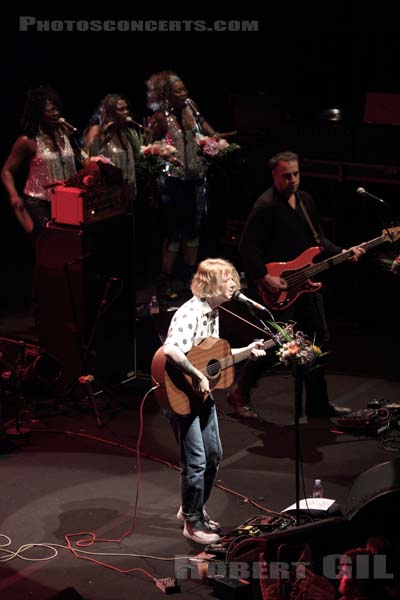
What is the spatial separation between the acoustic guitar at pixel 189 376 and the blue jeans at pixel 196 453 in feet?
0.33

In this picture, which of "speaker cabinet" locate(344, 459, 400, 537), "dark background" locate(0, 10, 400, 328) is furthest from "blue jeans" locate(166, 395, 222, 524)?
"dark background" locate(0, 10, 400, 328)

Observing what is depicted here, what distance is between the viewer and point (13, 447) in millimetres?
9023

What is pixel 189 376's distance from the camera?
7.16 meters

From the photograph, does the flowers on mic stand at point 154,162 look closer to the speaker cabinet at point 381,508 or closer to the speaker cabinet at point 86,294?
the speaker cabinet at point 86,294

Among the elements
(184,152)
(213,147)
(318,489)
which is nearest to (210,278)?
(318,489)

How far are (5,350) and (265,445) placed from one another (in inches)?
104

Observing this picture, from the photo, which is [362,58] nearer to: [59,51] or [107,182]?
[59,51]

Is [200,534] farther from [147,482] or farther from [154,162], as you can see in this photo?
[154,162]

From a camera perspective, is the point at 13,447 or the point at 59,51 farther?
the point at 59,51

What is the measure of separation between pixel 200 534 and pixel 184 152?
16.5 ft

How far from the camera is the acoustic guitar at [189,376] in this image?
23.6 ft

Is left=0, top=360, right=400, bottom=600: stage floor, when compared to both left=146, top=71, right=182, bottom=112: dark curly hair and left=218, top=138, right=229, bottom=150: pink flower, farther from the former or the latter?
left=146, top=71, right=182, bottom=112: dark curly hair

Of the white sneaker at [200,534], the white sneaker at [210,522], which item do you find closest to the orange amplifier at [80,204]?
the white sneaker at [210,522]

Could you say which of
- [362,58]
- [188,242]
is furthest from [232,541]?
[362,58]
